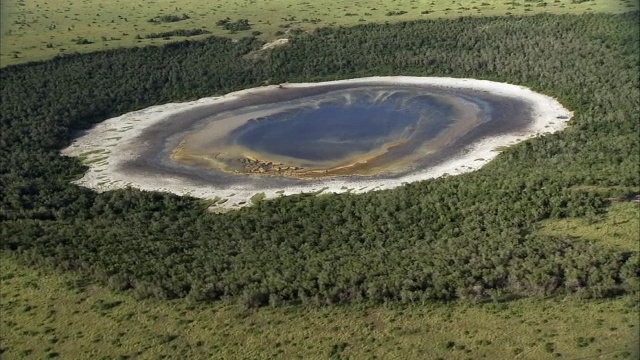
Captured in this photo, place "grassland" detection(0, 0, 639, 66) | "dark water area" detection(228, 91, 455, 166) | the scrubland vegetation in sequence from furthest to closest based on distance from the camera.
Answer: "grassland" detection(0, 0, 639, 66)
"dark water area" detection(228, 91, 455, 166)
the scrubland vegetation

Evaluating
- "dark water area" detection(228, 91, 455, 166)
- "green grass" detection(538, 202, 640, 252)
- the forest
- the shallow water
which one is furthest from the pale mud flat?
"green grass" detection(538, 202, 640, 252)

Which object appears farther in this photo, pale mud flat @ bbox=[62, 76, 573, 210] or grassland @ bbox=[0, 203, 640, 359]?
pale mud flat @ bbox=[62, 76, 573, 210]

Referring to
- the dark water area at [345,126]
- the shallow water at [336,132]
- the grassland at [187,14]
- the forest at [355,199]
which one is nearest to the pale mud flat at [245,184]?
the forest at [355,199]

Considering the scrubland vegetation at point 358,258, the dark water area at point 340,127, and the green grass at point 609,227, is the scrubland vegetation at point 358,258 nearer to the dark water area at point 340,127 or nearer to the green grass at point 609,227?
the green grass at point 609,227

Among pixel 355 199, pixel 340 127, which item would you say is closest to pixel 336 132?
pixel 340 127

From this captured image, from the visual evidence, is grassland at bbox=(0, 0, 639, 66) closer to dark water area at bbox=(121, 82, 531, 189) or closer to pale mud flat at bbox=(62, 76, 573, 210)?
pale mud flat at bbox=(62, 76, 573, 210)
